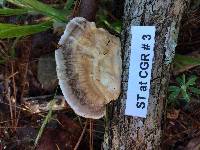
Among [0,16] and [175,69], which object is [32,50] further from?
[175,69]

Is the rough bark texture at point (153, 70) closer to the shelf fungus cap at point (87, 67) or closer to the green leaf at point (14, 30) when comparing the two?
the shelf fungus cap at point (87, 67)

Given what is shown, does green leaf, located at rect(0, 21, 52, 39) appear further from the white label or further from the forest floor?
the white label

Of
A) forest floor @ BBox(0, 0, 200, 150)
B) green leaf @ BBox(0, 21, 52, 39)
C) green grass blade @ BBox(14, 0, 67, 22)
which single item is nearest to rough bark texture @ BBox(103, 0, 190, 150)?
forest floor @ BBox(0, 0, 200, 150)

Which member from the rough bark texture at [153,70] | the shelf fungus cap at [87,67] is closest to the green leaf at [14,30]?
the shelf fungus cap at [87,67]

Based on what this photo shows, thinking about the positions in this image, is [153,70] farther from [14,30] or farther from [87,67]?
[14,30]

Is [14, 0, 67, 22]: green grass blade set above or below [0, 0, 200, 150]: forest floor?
above

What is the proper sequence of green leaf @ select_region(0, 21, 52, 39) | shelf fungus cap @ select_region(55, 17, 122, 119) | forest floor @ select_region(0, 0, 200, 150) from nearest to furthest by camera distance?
shelf fungus cap @ select_region(55, 17, 122, 119) → green leaf @ select_region(0, 21, 52, 39) → forest floor @ select_region(0, 0, 200, 150)

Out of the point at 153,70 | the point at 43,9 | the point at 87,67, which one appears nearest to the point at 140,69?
the point at 153,70
